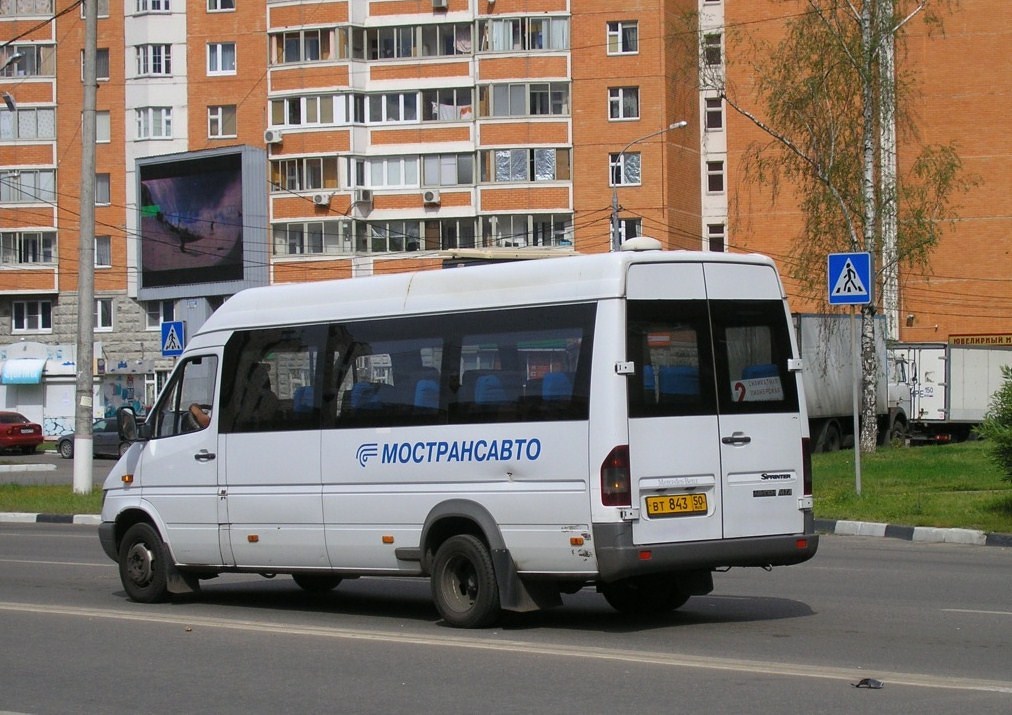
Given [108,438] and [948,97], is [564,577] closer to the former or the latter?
[108,438]

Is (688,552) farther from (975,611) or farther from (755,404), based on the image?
(975,611)

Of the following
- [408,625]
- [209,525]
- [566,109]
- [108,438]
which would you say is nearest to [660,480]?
[408,625]

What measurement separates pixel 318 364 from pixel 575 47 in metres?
51.3

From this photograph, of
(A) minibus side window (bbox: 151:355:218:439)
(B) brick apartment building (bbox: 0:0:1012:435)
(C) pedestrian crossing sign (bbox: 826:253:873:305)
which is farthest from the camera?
(B) brick apartment building (bbox: 0:0:1012:435)

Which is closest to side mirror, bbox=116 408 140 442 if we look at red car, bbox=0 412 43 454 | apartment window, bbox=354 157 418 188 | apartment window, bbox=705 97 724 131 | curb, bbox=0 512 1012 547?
curb, bbox=0 512 1012 547

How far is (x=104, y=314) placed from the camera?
2660 inches

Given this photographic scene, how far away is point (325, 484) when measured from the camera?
12.1 m

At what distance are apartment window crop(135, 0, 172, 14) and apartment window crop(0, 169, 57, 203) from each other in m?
8.01

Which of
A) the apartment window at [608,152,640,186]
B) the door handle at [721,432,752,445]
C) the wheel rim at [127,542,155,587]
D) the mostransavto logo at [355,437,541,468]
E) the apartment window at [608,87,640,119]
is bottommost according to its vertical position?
the wheel rim at [127,542,155,587]

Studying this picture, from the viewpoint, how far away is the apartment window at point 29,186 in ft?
221

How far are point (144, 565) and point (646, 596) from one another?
451 centimetres

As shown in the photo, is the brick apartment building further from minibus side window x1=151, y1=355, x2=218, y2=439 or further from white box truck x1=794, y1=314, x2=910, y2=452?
minibus side window x1=151, y1=355, x2=218, y2=439

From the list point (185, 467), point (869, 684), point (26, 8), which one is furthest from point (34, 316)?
point (869, 684)

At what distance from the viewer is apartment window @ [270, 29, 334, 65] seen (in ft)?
209
